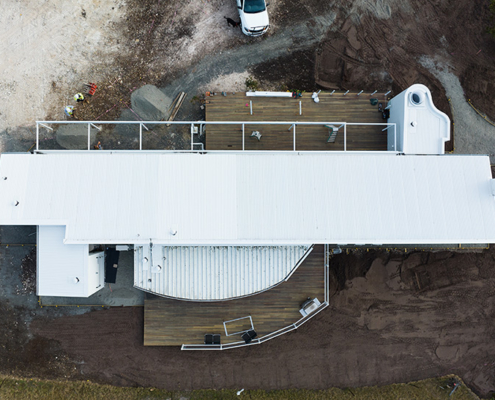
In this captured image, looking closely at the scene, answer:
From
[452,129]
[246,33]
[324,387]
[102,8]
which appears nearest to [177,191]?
[246,33]

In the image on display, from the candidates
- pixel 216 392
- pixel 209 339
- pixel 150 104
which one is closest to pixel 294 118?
pixel 150 104

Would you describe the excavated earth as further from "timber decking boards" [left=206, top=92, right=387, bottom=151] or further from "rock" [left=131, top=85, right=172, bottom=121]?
"timber decking boards" [left=206, top=92, right=387, bottom=151]

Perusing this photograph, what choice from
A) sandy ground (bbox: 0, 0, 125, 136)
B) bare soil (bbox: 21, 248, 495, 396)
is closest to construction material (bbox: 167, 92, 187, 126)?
sandy ground (bbox: 0, 0, 125, 136)

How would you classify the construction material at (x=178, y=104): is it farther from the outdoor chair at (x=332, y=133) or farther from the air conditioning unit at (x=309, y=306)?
the air conditioning unit at (x=309, y=306)

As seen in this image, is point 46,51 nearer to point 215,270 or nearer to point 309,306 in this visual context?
point 215,270

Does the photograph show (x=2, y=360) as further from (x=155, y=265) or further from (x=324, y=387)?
(x=324, y=387)
